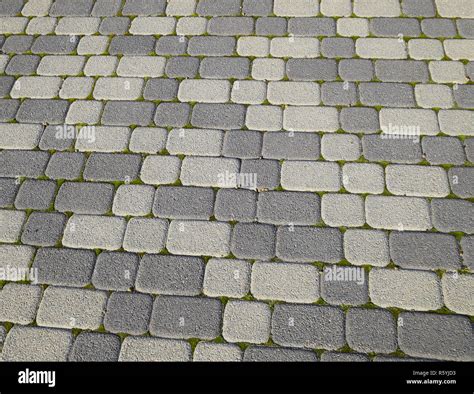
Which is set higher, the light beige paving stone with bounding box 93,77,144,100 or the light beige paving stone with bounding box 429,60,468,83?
the light beige paving stone with bounding box 429,60,468,83

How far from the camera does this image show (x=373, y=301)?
101 inches

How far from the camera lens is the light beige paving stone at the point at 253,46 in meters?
3.81

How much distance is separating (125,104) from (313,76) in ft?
5.08

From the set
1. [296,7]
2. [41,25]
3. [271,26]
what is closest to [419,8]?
[296,7]

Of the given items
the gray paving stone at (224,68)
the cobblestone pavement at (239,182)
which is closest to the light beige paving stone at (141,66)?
the cobblestone pavement at (239,182)

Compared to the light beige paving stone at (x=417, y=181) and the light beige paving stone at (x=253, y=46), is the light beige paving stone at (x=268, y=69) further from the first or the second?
the light beige paving stone at (x=417, y=181)

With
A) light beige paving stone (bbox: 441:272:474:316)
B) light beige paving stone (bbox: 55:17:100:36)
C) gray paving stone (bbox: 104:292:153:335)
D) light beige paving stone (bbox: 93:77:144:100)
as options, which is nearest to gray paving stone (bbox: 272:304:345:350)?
light beige paving stone (bbox: 441:272:474:316)

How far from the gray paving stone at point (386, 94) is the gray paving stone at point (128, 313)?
7.24 ft

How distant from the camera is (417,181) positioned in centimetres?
299

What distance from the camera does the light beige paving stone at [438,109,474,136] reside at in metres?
3.21

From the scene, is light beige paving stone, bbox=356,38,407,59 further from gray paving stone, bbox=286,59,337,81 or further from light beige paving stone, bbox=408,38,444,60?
gray paving stone, bbox=286,59,337,81

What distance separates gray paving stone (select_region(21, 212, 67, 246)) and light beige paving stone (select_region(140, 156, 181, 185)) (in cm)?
63
